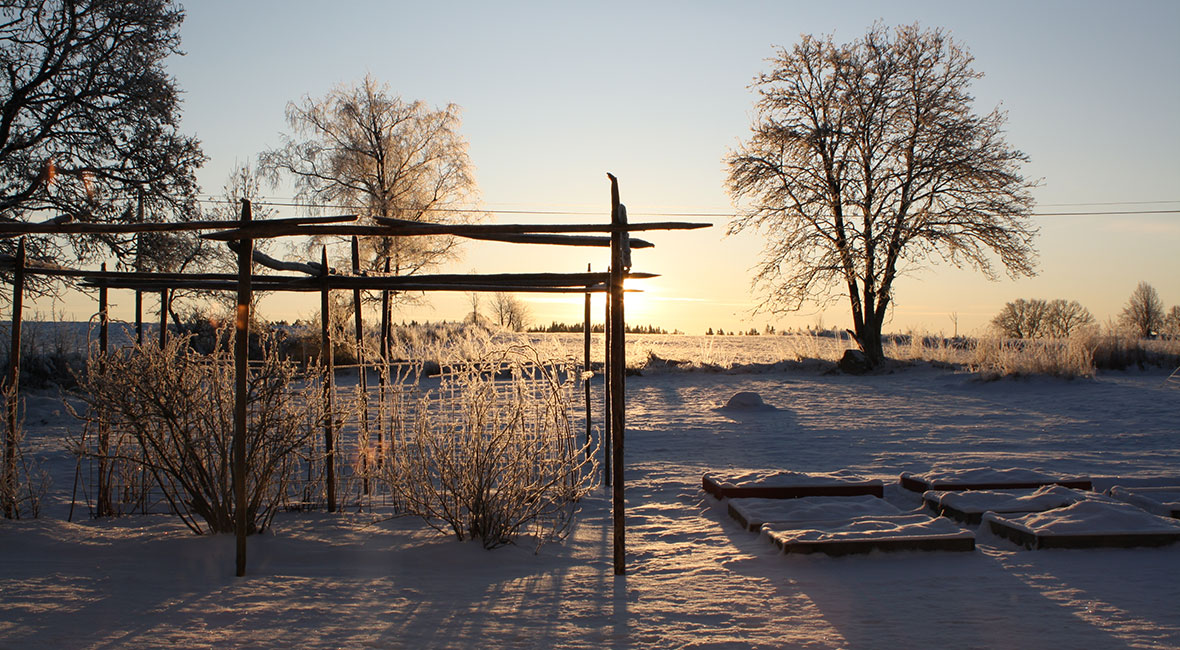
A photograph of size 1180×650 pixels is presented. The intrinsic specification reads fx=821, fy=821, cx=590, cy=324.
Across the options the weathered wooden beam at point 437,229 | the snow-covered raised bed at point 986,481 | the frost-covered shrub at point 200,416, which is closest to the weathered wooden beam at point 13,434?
the frost-covered shrub at point 200,416

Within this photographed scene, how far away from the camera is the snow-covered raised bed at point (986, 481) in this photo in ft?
23.4

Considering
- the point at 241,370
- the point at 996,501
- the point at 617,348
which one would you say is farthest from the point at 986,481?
the point at 241,370

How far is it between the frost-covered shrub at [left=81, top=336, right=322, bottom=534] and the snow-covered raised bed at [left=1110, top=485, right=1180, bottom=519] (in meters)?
6.45

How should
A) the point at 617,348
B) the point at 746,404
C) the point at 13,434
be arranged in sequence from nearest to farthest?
the point at 617,348
the point at 13,434
the point at 746,404

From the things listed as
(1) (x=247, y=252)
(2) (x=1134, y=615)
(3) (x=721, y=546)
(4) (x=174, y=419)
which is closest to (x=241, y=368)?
(1) (x=247, y=252)

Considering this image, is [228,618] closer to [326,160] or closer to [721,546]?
[721,546]

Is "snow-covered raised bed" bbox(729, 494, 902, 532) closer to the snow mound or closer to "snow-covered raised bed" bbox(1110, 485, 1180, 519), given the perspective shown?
"snow-covered raised bed" bbox(1110, 485, 1180, 519)

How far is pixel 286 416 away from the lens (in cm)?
582

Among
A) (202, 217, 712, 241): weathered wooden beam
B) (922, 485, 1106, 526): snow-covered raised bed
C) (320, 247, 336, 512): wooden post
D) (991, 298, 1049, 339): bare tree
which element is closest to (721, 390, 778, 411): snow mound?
(922, 485, 1106, 526): snow-covered raised bed

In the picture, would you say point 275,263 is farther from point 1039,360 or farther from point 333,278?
point 1039,360

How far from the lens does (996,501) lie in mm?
6555

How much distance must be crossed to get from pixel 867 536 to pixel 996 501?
177 cm

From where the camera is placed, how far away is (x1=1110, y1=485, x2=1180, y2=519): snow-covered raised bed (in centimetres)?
630

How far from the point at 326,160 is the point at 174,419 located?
74.2ft
